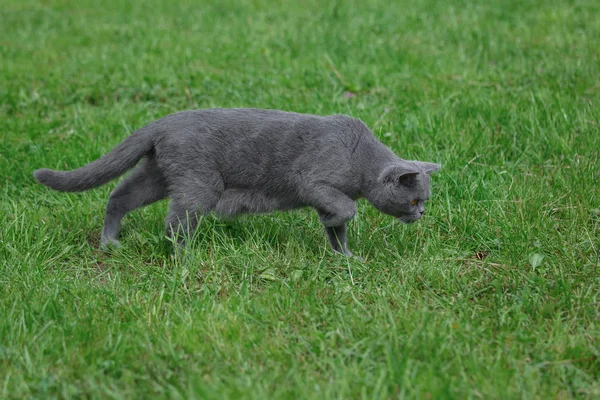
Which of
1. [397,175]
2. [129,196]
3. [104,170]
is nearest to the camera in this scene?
[397,175]

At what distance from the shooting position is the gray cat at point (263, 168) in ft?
12.5

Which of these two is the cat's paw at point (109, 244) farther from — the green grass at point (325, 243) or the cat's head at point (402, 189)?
the cat's head at point (402, 189)

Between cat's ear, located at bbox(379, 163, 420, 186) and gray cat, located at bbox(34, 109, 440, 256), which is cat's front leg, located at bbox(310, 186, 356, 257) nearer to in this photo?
gray cat, located at bbox(34, 109, 440, 256)

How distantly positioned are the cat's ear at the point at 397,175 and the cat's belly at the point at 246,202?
1.70ft

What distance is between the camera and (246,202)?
393 cm

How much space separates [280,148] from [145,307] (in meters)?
1.17

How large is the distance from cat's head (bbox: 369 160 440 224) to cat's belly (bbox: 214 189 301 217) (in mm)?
493

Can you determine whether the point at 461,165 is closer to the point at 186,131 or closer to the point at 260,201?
the point at 260,201

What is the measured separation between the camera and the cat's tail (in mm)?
3859

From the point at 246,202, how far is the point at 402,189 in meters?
0.85

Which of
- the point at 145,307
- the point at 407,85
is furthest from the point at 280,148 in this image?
the point at 407,85

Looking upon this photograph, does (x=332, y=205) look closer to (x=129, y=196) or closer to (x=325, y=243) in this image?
(x=325, y=243)

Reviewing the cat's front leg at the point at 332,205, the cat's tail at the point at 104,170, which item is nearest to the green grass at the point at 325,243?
the cat's front leg at the point at 332,205

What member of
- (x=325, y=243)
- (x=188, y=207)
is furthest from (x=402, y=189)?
(x=188, y=207)
